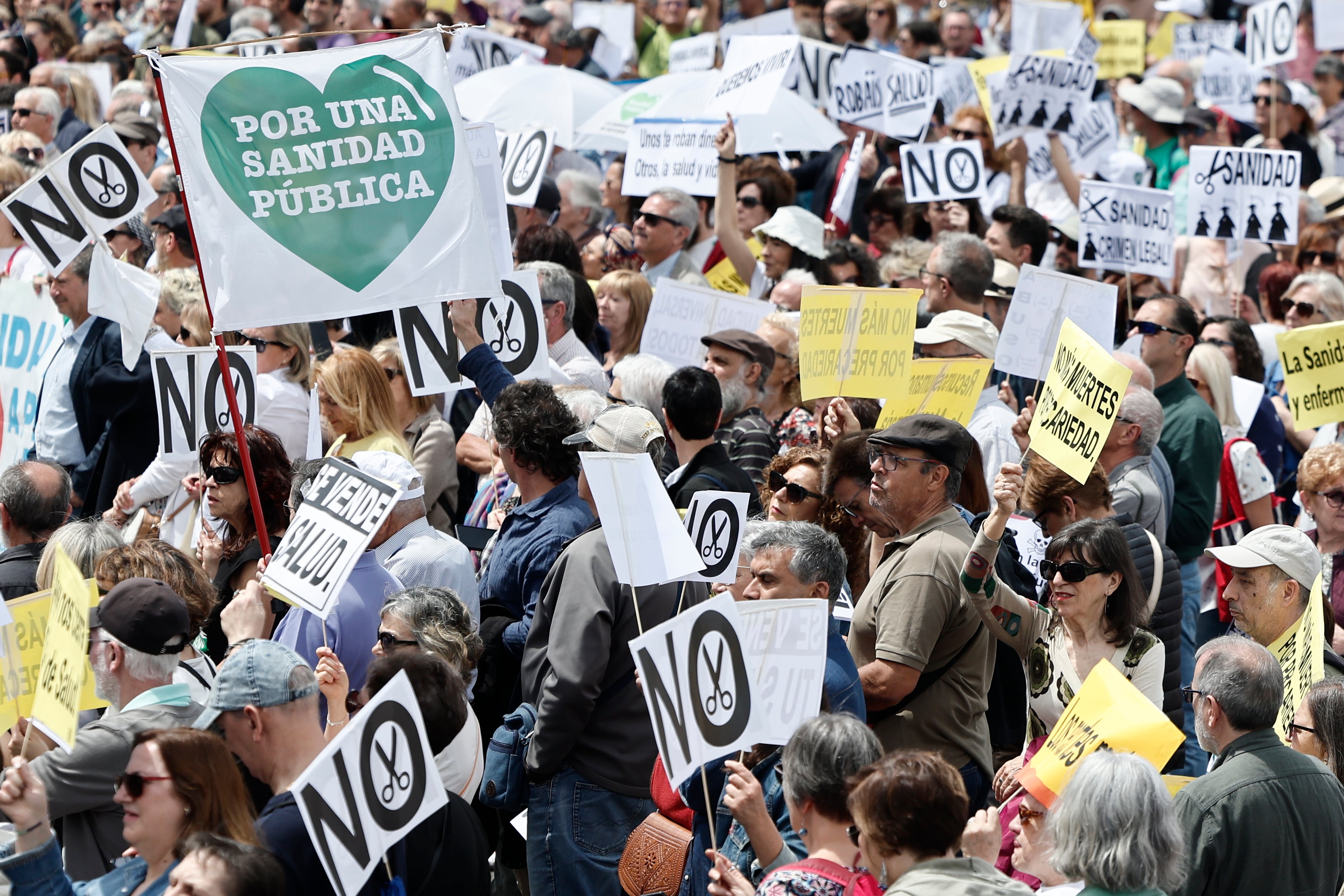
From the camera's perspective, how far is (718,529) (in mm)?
5695

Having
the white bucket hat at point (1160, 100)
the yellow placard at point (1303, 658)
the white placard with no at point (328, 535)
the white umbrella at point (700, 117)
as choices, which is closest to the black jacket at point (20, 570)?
the white placard with no at point (328, 535)

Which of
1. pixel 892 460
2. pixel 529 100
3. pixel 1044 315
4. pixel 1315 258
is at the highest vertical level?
pixel 892 460

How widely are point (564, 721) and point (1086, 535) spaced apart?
1.85 metres

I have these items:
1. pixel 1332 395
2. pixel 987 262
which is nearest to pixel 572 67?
pixel 987 262

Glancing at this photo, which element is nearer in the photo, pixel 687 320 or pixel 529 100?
pixel 687 320

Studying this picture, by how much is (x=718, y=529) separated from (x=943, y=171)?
601 centimetres

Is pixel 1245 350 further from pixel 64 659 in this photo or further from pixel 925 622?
pixel 64 659

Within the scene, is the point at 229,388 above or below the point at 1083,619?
above

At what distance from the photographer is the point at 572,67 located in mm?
15266

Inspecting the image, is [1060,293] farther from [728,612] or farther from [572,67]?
[572,67]

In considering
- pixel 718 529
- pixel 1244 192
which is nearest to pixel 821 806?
pixel 718 529

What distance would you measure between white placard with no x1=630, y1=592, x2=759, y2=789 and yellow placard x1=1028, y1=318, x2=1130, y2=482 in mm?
1916

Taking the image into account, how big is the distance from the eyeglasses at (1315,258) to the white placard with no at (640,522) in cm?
708

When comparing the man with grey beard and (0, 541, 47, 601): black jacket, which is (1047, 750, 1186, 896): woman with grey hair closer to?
the man with grey beard
